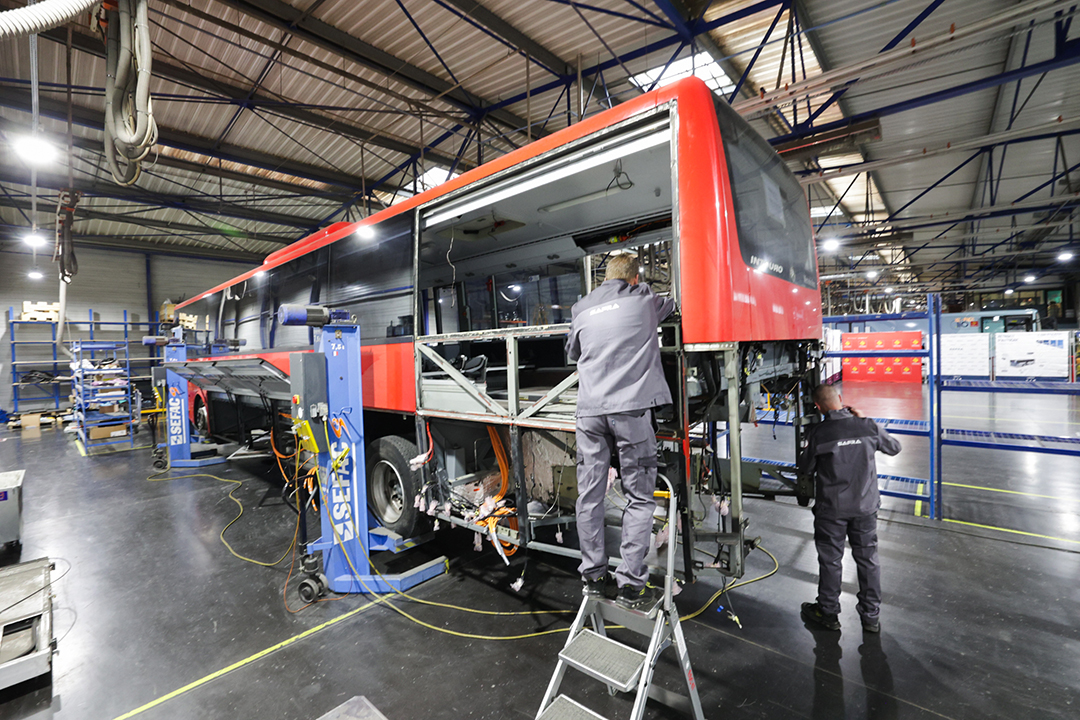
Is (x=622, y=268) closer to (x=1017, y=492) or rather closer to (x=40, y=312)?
(x=1017, y=492)

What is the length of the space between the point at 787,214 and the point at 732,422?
6.20ft

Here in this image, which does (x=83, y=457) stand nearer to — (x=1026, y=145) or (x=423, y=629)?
(x=423, y=629)

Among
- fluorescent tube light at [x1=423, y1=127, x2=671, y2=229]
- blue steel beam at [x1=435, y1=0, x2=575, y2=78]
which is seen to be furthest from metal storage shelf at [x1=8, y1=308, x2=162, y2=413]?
fluorescent tube light at [x1=423, y1=127, x2=671, y2=229]

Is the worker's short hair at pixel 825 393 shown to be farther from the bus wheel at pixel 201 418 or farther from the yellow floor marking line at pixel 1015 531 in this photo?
the bus wheel at pixel 201 418

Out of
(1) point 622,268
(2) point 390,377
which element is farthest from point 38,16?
(1) point 622,268

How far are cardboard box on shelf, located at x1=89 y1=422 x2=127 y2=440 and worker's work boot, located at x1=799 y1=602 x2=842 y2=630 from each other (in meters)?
13.2

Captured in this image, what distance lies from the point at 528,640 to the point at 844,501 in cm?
216

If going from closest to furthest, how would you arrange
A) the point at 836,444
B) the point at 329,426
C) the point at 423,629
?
the point at 836,444 → the point at 423,629 → the point at 329,426

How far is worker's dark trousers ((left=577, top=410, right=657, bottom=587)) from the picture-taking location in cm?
220

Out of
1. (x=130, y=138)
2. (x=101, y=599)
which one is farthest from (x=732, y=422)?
(x=130, y=138)

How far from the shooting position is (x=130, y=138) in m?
4.05

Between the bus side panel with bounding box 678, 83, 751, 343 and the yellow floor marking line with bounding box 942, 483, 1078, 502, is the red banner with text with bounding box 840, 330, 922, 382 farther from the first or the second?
the bus side panel with bounding box 678, 83, 751, 343

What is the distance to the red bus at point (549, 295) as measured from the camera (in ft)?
7.27

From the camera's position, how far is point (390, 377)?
3.98 meters
